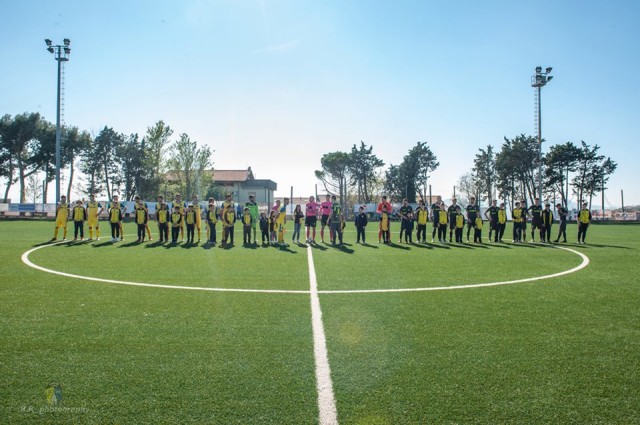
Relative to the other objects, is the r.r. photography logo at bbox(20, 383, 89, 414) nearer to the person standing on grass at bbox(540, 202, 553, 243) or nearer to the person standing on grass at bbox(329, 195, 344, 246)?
the person standing on grass at bbox(329, 195, 344, 246)

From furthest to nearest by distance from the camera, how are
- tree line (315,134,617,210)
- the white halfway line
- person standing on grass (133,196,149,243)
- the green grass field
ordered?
1. tree line (315,134,617,210)
2. person standing on grass (133,196,149,243)
3. the green grass field
4. the white halfway line

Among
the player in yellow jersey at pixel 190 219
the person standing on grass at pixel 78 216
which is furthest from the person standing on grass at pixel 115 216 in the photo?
the player in yellow jersey at pixel 190 219

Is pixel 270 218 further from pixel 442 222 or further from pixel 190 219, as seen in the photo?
pixel 442 222

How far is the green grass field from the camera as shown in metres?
3.20

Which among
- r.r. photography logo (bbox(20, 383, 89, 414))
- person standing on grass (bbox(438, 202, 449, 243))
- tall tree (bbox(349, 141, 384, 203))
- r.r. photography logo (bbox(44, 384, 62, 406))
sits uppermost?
tall tree (bbox(349, 141, 384, 203))

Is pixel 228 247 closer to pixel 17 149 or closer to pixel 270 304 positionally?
pixel 270 304

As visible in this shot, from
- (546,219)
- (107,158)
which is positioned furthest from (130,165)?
(546,219)

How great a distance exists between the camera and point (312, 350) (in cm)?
441

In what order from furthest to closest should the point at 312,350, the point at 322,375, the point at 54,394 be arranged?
the point at 312,350
the point at 322,375
the point at 54,394

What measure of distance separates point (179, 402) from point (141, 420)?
0.31 m

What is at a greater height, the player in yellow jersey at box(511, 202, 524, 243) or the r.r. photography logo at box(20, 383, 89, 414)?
the player in yellow jersey at box(511, 202, 524, 243)

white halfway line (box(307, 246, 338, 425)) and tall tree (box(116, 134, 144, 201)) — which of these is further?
tall tree (box(116, 134, 144, 201))

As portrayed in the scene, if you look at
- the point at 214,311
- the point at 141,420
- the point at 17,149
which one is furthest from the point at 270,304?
the point at 17,149

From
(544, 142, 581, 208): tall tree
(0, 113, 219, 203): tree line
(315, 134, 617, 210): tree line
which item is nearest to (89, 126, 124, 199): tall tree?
(0, 113, 219, 203): tree line
